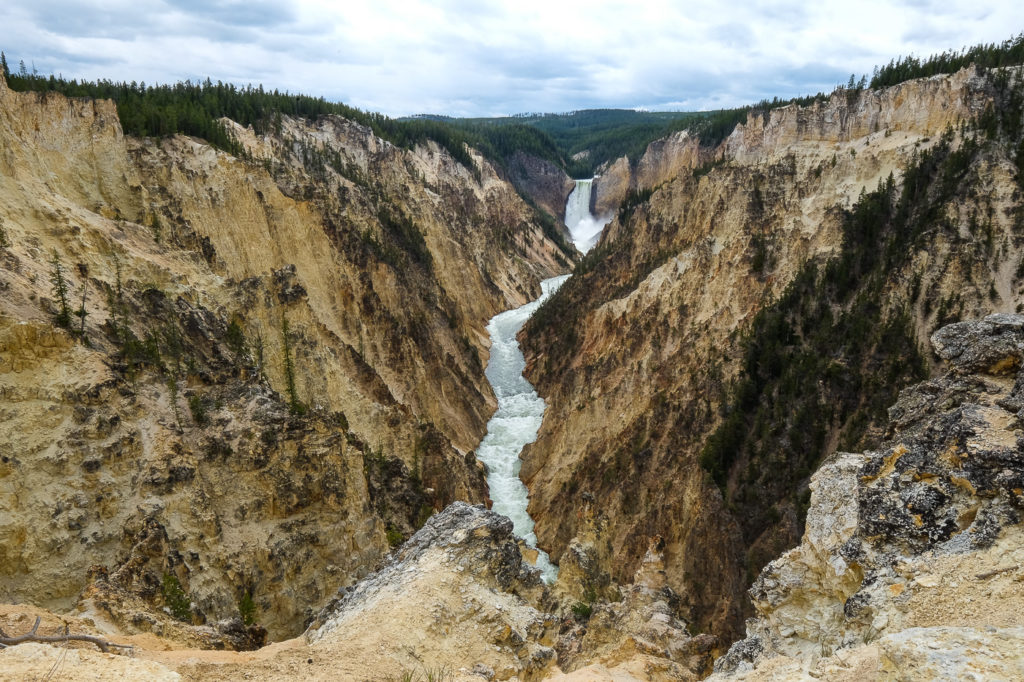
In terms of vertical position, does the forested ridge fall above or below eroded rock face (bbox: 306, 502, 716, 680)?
above

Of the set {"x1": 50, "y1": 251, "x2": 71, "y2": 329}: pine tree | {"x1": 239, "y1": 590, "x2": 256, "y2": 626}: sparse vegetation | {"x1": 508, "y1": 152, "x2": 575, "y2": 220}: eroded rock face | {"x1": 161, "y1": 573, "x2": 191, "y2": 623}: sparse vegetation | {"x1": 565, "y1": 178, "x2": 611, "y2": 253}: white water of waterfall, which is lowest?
{"x1": 239, "y1": 590, "x2": 256, "y2": 626}: sparse vegetation

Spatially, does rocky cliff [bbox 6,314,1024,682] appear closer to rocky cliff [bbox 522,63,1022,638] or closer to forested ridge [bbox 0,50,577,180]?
rocky cliff [bbox 522,63,1022,638]

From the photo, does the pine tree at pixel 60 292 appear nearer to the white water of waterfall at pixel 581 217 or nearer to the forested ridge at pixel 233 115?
the forested ridge at pixel 233 115

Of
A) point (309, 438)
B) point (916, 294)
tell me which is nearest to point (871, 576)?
point (309, 438)

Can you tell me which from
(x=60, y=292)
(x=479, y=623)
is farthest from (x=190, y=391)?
(x=479, y=623)

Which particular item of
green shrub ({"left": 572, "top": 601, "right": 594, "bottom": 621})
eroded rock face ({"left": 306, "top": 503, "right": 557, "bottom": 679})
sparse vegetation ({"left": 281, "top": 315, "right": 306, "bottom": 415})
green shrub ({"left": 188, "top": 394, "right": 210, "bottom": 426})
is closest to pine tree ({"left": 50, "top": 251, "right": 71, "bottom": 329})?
green shrub ({"left": 188, "top": 394, "right": 210, "bottom": 426})

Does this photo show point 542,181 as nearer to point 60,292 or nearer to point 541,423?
point 541,423
